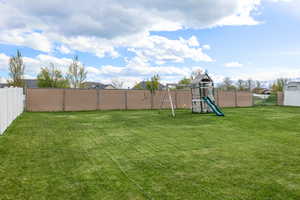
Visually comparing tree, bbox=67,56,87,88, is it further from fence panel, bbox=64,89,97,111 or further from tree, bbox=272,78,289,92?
tree, bbox=272,78,289,92

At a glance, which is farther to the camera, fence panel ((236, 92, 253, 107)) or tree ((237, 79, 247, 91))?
tree ((237, 79, 247, 91))

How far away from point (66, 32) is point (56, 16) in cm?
239

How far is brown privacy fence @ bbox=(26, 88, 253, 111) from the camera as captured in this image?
53.8 ft

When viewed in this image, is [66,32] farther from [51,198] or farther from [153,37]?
[51,198]

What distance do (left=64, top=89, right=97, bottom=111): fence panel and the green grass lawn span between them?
420 inches

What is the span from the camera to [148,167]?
416 centimetres

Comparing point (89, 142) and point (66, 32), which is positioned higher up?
point (66, 32)

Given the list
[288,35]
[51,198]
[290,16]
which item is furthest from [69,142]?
[288,35]

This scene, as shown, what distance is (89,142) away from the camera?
20.4 feet

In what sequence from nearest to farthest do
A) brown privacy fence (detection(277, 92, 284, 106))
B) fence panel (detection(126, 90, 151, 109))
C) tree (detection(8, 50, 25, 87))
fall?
fence panel (detection(126, 90, 151, 109)) → tree (detection(8, 50, 25, 87)) → brown privacy fence (detection(277, 92, 284, 106))

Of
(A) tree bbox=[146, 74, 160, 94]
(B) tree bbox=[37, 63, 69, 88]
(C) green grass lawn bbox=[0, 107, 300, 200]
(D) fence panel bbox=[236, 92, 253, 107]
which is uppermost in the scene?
(B) tree bbox=[37, 63, 69, 88]

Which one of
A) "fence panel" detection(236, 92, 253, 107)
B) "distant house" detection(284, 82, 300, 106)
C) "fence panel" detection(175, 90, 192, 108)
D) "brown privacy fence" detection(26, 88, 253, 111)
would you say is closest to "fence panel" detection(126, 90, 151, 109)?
A: "brown privacy fence" detection(26, 88, 253, 111)

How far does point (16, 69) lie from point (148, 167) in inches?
914

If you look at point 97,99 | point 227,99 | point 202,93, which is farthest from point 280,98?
point 97,99
